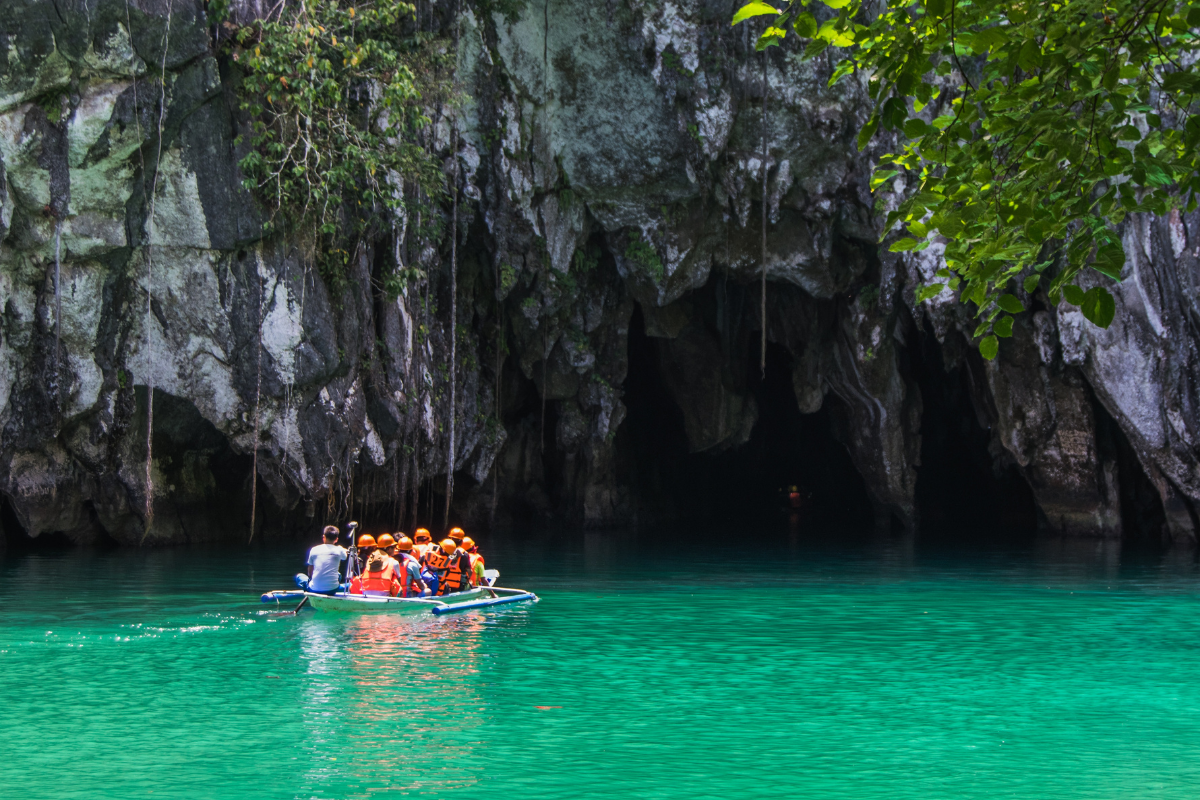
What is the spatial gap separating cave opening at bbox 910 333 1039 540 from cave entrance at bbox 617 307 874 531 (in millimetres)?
2568

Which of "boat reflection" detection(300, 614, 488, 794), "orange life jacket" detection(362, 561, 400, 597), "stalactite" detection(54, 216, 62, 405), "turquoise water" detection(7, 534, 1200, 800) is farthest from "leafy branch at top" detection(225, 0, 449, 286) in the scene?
"boat reflection" detection(300, 614, 488, 794)

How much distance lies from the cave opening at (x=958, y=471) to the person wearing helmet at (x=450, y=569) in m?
17.5

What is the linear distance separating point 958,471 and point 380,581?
2901 centimetres

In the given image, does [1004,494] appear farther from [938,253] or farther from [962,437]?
[938,253]

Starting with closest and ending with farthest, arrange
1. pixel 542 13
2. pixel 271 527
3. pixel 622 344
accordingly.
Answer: pixel 542 13
pixel 271 527
pixel 622 344

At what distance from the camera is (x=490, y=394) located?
26.3 m

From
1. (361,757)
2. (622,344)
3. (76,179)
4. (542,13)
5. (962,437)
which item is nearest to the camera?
(361,757)

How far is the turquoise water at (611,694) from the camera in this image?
22.3 ft

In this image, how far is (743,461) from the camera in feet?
138

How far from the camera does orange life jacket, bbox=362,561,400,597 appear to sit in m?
14.1

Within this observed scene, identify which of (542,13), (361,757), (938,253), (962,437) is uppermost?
(542,13)

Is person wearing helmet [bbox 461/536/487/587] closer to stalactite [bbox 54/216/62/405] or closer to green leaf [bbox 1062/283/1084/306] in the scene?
stalactite [bbox 54/216/62/405]

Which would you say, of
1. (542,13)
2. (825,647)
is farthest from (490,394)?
(825,647)

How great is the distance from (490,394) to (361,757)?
19.4m
